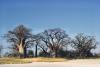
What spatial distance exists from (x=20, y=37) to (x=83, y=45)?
17635 mm

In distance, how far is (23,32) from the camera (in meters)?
57.9

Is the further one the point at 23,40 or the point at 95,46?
the point at 95,46

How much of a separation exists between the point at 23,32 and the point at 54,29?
8754 millimetres

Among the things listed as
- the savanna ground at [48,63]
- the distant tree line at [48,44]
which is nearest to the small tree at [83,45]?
the distant tree line at [48,44]

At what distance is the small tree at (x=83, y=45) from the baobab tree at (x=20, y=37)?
45.7 feet

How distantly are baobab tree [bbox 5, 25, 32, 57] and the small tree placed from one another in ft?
45.7

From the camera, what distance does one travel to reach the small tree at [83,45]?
65438 mm

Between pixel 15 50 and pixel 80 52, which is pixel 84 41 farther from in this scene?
pixel 15 50

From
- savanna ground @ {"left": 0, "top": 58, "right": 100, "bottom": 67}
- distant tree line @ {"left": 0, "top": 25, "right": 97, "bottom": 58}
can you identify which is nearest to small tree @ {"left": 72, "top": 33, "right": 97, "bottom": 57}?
distant tree line @ {"left": 0, "top": 25, "right": 97, "bottom": 58}

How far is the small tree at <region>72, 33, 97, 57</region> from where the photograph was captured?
65438 millimetres

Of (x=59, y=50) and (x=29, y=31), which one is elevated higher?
(x=29, y=31)

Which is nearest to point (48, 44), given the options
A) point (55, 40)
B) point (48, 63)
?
point (55, 40)

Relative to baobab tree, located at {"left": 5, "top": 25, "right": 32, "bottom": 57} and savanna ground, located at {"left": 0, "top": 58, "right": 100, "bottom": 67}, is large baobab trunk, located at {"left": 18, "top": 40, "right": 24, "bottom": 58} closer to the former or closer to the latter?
baobab tree, located at {"left": 5, "top": 25, "right": 32, "bottom": 57}

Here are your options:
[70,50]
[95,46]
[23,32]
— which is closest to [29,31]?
[23,32]
